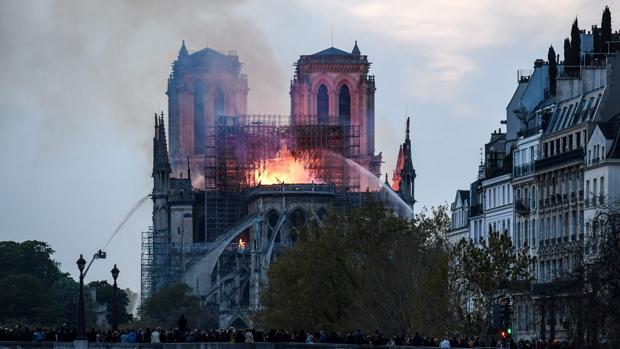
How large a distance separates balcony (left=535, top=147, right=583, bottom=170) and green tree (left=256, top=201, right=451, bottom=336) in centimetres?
538

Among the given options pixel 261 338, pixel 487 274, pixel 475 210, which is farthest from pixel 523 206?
pixel 261 338

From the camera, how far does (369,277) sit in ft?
413

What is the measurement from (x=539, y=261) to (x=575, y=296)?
42.3 m

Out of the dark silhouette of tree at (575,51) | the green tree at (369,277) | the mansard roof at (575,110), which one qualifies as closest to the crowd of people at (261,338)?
the green tree at (369,277)

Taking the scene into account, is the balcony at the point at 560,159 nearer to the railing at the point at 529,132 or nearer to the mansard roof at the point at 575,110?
the mansard roof at the point at 575,110

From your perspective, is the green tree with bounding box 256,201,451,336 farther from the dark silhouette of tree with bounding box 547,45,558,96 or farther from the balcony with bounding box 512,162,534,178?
the dark silhouette of tree with bounding box 547,45,558,96

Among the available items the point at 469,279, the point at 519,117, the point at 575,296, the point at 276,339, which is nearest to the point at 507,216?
the point at 519,117

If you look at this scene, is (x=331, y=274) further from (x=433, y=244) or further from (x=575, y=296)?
(x=575, y=296)

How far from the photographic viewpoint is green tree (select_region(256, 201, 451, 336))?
11988cm

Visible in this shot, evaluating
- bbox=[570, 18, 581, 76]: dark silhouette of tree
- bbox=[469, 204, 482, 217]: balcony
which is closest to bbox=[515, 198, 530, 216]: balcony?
bbox=[570, 18, 581, 76]: dark silhouette of tree

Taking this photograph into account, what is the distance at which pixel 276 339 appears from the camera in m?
104

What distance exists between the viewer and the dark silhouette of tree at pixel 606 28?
5157 inches

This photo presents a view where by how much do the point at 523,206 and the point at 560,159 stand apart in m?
8.26

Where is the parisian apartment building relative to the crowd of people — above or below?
above
